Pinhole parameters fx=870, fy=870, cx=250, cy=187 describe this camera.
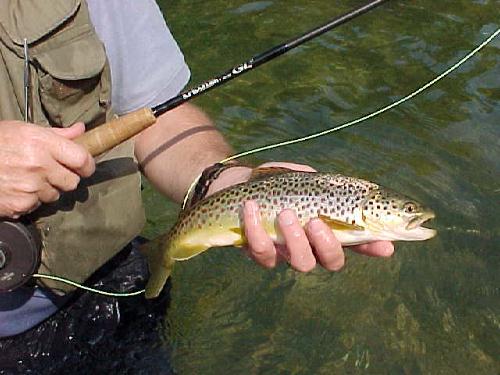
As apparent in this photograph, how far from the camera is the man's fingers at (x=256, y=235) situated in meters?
2.66

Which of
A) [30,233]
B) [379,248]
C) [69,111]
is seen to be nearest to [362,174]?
[379,248]

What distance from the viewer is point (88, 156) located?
250 centimetres

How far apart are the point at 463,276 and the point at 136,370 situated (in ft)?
6.37

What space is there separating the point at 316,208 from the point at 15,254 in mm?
991

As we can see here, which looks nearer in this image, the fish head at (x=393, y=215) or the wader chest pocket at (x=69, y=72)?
the fish head at (x=393, y=215)

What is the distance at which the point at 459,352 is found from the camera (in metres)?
4.18

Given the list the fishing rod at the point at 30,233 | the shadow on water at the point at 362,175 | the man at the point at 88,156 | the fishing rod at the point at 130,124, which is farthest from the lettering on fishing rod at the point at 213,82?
the shadow on water at the point at 362,175

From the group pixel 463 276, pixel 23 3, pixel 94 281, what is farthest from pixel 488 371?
pixel 23 3

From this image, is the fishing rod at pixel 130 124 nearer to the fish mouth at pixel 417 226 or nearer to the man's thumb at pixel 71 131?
the man's thumb at pixel 71 131

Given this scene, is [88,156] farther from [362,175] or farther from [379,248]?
[362,175]

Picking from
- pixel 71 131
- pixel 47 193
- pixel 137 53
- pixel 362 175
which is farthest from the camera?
pixel 362 175

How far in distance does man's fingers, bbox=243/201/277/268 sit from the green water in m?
1.32

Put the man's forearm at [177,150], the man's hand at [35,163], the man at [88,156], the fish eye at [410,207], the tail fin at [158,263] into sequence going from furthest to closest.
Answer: the man's forearm at [177,150], the tail fin at [158,263], the fish eye at [410,207], the man at [88,156], the man's hand at [35,163]

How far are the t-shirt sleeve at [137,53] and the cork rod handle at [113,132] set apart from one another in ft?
1.38
